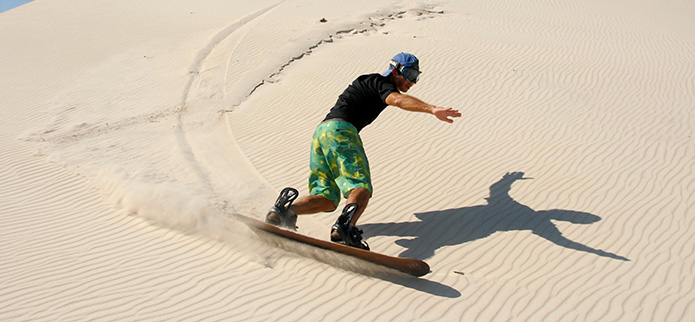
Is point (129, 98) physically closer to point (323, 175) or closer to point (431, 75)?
point (431, 75)

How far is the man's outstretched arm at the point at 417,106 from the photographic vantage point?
4305mm

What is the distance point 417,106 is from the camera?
4.51m

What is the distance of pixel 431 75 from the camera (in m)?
12.2

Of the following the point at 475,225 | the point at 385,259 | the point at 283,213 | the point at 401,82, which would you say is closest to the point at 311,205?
the point at 283,213

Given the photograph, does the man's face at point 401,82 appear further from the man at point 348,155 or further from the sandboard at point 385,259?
the sandboard at point 385,259

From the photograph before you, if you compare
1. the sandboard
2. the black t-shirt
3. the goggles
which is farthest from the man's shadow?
the goggles

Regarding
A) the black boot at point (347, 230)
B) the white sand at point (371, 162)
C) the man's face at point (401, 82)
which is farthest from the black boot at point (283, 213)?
the man's face at point (401, 82)

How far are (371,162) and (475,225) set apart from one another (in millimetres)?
2435

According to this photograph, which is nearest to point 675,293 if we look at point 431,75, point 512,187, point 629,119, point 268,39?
point 512,187

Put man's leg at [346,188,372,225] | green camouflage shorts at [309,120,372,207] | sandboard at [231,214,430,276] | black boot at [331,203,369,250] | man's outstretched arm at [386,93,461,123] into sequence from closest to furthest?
man's outstretched arm at [386,93,461,123], sandboard at [231,214,430,276], black boot at [331,203,369,250], man's leg at [346,188,372,225], green camouflage shorts at [309,120,372,207]

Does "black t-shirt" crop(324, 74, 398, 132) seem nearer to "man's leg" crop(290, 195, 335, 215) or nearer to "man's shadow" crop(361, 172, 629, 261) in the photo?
"man's leg" crop(290, 195, 335, 215)

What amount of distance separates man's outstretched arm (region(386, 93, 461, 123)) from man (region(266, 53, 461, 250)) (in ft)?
0.11

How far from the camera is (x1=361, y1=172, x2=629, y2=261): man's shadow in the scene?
559 centimetres

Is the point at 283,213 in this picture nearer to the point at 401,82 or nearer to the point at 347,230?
the point at 347,230
